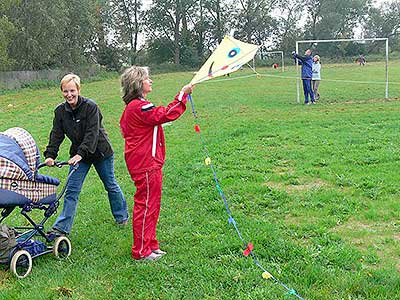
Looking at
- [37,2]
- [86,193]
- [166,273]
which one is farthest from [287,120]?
[37,2]

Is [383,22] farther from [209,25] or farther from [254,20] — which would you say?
[209,25]

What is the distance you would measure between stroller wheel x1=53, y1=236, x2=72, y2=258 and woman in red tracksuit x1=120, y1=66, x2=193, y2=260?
0.73 metres

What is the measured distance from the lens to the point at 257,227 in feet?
16.2

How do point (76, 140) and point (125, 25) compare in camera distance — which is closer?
point (76, 140)

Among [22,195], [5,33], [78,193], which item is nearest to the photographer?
[22,195]

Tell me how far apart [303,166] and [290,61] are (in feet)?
159

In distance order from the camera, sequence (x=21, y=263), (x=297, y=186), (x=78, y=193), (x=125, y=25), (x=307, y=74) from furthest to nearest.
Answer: (x=125, y=25) < (x=307, y=74) < (x=297, y=186) < (x=78, y=193) < (x=21, y=263)

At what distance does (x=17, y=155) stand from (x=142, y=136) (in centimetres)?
109

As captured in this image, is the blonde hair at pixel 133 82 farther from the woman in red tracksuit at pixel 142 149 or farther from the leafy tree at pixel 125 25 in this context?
the leafy tree at pixel 125 25

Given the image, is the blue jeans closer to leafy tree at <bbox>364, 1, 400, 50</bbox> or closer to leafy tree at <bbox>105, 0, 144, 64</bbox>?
leafy tree at <bbox>105, 0, 144, 64</bbox>

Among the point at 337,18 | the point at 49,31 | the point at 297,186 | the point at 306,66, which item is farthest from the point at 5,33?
the point at 337,18

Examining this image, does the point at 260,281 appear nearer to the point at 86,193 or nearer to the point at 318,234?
the point at 318,234

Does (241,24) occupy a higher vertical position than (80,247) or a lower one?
higher

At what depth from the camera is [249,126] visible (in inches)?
447
